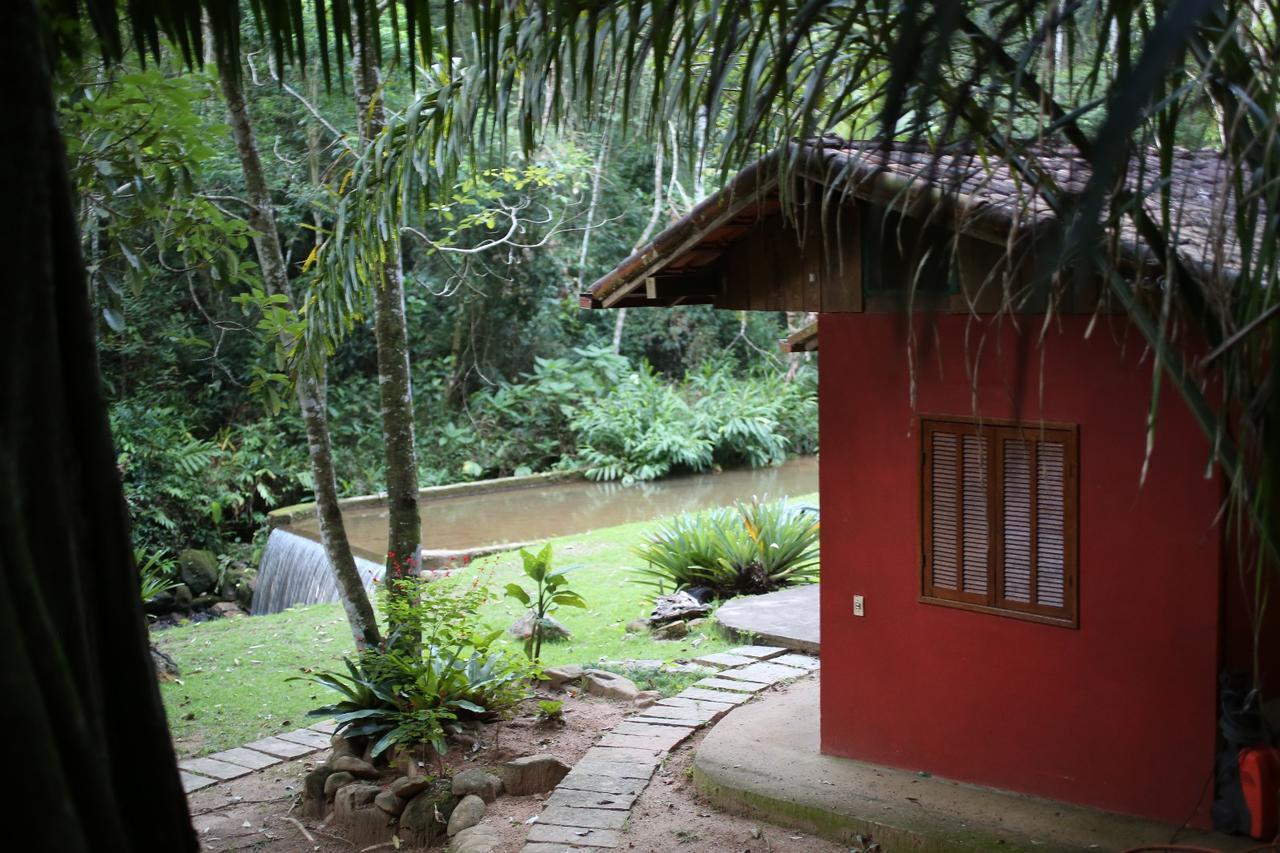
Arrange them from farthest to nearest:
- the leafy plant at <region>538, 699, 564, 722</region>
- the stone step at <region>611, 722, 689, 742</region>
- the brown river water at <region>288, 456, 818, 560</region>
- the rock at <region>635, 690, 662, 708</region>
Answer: the brown river water at <region>288, 456, 818, 560</region> < the rock at <region>635, 690, 662, 708</region> < the leafy plant at <region>538, 699, 564, 722</region> < the stone step at <region>611, 722, 689, 742</region>

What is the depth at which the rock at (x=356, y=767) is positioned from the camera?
6516mm

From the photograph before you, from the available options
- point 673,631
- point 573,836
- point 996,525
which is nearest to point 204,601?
point 673,631

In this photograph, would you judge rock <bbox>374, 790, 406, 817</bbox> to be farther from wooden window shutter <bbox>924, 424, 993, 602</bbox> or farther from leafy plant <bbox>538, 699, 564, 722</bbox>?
wooden window shutter <bbox>924, 424, 993, 602</bbox>

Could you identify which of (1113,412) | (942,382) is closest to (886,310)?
(942,382)

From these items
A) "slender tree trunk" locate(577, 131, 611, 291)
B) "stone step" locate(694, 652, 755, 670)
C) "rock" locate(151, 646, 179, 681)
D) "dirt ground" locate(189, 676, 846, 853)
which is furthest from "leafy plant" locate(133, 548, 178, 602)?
"slender tree trunk" locate(577, 131, 611, 291)

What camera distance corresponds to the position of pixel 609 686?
7914 millimetres

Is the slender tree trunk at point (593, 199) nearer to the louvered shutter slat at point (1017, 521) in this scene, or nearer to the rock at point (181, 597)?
the rock at point (181, 597)

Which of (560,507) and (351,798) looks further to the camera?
(560,507)

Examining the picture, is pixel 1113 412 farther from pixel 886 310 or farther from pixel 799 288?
pixel 799 288

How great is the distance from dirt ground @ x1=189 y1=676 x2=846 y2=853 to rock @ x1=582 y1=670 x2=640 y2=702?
0.68 feet

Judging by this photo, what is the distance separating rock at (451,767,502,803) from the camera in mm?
6191

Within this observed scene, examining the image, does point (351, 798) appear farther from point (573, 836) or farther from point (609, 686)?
point (609, 686)

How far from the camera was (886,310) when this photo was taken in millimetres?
5777

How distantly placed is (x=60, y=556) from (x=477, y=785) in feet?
15.9
